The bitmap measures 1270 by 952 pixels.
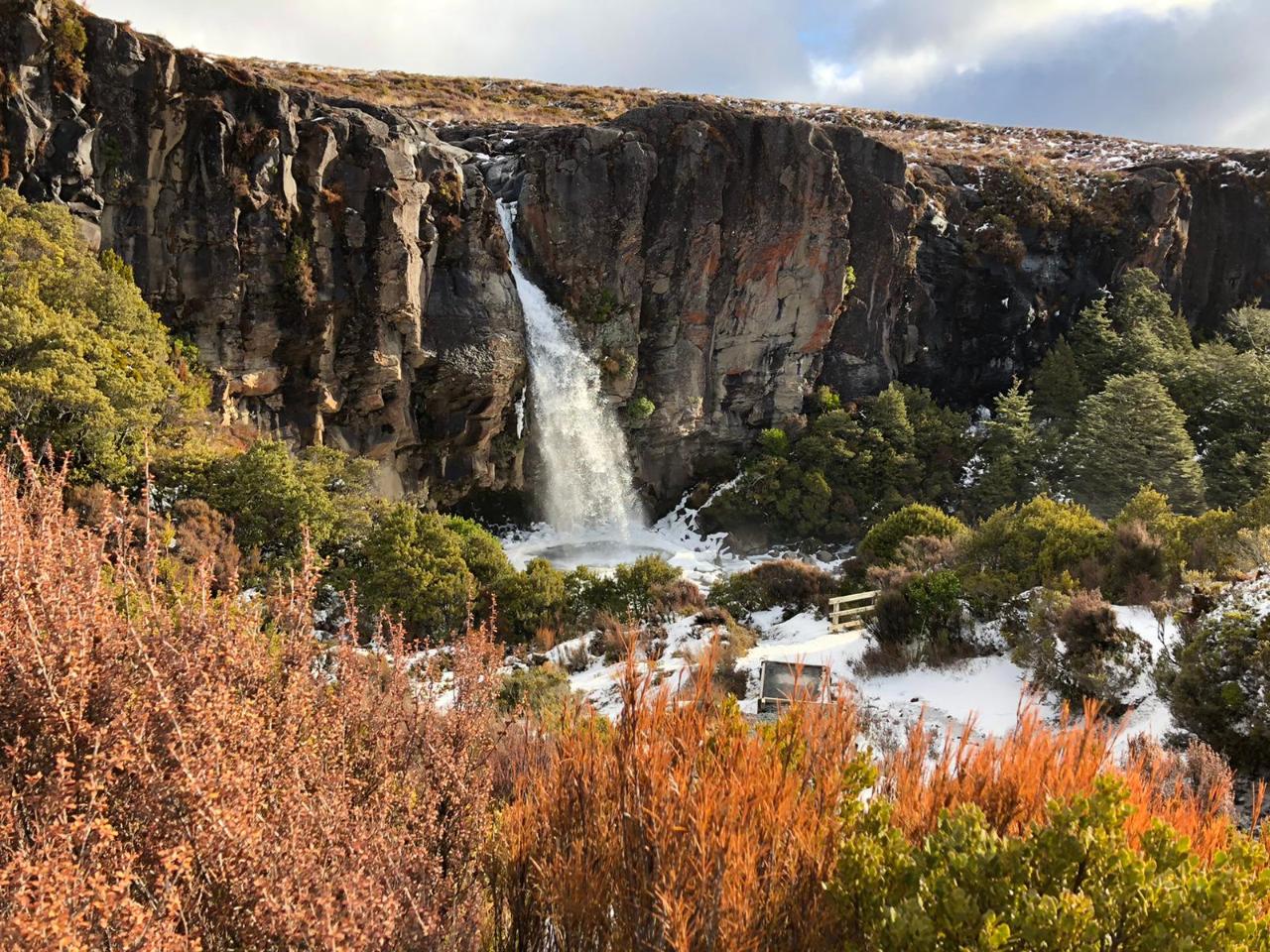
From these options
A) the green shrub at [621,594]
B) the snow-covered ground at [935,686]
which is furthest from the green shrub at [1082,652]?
the green shrub at [621,594]

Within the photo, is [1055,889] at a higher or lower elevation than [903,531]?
higher

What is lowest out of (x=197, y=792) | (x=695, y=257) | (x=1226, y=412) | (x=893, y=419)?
(x=197, y=792)

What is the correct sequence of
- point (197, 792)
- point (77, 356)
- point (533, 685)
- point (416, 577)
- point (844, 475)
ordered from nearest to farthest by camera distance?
point (197, 792) → point (533, 685) → point (77, 356) → point (416, 577) → point (844, 475)

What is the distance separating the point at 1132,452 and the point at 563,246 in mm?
19395

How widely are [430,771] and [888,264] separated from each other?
30051mm

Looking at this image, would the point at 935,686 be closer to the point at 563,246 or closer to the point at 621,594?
the point at 621,594

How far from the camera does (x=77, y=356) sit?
12.7m

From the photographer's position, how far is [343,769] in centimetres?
227

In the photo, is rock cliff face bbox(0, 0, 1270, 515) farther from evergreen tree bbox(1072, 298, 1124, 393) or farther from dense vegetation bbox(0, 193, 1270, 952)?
dense vegetation bbox(0, 193, 1270, 952)

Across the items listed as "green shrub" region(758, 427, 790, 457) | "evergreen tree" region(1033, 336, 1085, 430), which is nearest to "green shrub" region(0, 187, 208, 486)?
"green shrub" region(758, 427, 790, 457)

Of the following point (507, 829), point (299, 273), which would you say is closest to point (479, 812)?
point (507, 829)

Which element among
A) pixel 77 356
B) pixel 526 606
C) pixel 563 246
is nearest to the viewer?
pixel 77 356

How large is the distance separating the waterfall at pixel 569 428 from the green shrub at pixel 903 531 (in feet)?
36.9

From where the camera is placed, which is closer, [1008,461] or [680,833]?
[680,833]
